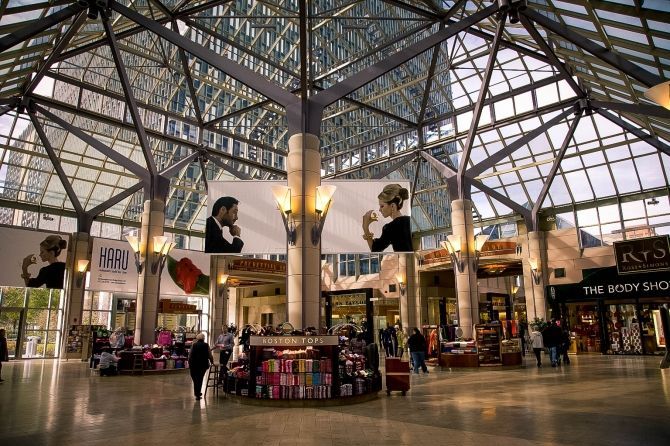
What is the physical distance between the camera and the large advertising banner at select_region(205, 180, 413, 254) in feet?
53.8

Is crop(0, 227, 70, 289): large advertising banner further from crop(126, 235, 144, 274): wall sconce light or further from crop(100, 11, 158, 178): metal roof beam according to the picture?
crop(100, 11, 158, 178): metal roof beam

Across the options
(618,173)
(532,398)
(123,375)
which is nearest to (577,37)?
(532,398)

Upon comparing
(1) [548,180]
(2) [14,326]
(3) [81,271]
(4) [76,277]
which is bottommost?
(2) [14,326]

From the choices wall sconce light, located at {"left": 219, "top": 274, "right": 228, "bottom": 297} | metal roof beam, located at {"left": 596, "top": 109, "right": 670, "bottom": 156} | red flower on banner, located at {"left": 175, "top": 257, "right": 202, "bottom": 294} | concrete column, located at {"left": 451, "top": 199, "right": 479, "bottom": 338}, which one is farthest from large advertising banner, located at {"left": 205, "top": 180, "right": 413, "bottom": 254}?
wall sconce light, located at {"left": 219, "top": 274, "right": 228, "bottom": 297}

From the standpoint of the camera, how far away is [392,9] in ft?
89.7

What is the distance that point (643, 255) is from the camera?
900 inches

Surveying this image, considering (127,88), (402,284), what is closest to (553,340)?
(402,284)

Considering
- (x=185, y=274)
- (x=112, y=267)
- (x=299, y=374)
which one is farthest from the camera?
(x=185, y=274)

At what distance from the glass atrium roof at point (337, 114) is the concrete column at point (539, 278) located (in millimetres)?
1013

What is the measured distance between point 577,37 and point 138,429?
14.8 m

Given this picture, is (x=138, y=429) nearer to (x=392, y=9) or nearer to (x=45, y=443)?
(x=45, y=443)

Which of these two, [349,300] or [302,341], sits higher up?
[349,300]

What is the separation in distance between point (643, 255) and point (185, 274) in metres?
25.0

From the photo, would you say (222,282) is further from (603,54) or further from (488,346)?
(603,54)
